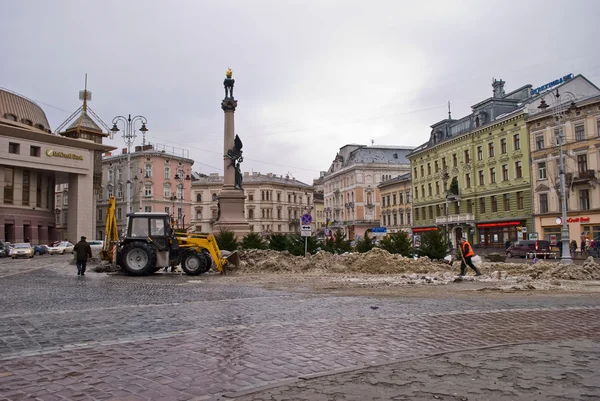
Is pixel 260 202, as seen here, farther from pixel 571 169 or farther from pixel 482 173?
Result: pixel 571 169

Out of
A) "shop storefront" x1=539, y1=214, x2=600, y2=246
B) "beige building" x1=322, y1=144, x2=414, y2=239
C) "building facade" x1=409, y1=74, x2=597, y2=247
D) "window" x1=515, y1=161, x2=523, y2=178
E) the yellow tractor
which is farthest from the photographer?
"beige building" x1=322, y1=144, x2=414, y2=239

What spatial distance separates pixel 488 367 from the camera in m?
5.51

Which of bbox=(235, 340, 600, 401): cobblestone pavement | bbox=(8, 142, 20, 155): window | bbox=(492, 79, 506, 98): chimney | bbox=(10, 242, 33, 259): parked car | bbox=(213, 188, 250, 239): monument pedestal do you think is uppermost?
bbox=(492, 79, 506, 98): chimney

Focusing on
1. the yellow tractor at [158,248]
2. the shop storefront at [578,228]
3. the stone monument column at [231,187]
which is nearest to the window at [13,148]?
the stone monument column at [231,187]

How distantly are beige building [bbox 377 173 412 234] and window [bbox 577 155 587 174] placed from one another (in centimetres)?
3126

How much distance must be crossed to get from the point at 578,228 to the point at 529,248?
937 cm

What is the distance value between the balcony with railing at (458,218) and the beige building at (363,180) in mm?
27166

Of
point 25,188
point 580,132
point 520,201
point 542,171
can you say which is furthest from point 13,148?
point 580,132

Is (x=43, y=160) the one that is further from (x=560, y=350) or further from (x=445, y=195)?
(x=560, y=350)

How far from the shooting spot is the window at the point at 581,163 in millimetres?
44250

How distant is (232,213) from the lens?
109ft

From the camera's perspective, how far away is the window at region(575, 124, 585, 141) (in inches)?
1741

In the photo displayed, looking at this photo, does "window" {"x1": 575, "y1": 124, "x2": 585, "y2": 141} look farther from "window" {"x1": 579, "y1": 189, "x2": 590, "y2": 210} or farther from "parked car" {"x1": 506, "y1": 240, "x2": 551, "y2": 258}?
"parked car" {"x1": 506, "y1": 240, "x2": 551, "y2": 258}

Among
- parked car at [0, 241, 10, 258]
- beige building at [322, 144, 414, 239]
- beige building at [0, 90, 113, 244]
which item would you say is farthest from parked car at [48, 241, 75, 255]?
beige building at [322, 144, 414, 239]
